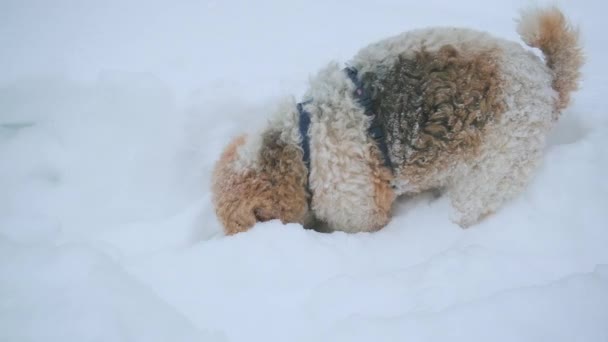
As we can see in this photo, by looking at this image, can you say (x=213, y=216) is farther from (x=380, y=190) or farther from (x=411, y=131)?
(x=411, y=131)

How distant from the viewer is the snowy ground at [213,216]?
2.07 metres

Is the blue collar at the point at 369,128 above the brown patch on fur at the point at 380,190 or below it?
above

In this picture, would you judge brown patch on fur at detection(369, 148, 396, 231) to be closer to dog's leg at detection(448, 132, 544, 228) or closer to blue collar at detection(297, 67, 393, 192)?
blue collar at detection(297, 67, 393, 192)

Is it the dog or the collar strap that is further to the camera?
the collar strap

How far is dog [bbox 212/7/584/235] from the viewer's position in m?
2.71

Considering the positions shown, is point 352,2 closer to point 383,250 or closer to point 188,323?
point 383,250

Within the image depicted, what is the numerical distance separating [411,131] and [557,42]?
106cm

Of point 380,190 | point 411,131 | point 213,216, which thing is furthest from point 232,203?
point 411,131

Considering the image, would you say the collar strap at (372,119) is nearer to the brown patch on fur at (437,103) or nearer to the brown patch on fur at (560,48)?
the brown patch on fur at (437,103)

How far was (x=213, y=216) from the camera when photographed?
11.1ft

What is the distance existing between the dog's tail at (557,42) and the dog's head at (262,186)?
1.66m

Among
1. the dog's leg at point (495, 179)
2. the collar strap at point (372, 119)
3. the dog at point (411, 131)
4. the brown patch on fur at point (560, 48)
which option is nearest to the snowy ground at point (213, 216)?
the dog's leg at point (495, 179)

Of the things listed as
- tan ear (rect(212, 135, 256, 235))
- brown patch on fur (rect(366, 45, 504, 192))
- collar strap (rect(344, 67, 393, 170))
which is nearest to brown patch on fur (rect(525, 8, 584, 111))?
brown patch on fur (rect(366, 45, 504, 192))

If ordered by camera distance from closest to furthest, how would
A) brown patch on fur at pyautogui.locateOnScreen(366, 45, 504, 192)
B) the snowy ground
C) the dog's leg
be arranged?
the snowy ground < brown patch on fur at pyautogui.locateOnScreen(366, 45, 504, 192) < the dog's leg
